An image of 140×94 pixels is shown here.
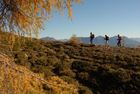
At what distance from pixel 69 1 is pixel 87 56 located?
29.0 m

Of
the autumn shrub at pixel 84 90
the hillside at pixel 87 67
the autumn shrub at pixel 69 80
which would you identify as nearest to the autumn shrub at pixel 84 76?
the hillside at pixel 87 67

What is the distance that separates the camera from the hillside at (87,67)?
2631 cm

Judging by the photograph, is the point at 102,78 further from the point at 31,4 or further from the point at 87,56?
the point at 31,4


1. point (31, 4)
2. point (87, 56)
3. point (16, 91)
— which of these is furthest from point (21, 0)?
point (87, 56)

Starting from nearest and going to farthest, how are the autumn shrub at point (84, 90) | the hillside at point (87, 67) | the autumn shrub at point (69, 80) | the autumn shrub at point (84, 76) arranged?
the autumn shrub at point (84, 90) < the autumn shrub at point (69, 80) < the hillside at point (87, 67) < the autumn shrub at point (84, 76)

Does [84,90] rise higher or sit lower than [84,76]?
lower

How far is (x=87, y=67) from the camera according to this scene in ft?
103

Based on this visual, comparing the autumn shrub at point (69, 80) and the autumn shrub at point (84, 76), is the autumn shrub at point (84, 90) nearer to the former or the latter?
the autumn shrub at point (69, 80)

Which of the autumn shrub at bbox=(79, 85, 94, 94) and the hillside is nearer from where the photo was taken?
the autumn shrub at bbox=(79, 85, 94, 94)

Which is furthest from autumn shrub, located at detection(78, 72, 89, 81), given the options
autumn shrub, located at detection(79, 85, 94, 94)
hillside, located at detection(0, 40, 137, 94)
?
autumn shrub, located at detection(79, 85, 94, 94)

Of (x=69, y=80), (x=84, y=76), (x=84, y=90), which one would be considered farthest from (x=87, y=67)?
(x=84, y=90)

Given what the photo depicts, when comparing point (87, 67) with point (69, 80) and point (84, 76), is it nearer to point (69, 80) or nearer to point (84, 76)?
point (84, 76)

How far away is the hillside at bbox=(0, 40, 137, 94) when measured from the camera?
2631cm

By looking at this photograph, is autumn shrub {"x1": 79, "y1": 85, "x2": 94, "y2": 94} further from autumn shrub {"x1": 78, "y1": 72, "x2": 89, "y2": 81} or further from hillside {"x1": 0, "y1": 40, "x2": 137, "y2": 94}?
autumn shrub {"x1": 78, "y1": 72, "x2": 89, "y2": 81}
